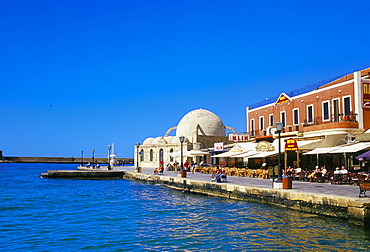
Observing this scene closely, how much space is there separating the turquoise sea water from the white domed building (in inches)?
1093

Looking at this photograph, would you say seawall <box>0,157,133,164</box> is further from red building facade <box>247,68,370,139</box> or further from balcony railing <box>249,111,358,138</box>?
balcony railing <box>249,111,358,138</box>

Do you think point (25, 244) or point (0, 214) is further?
point (0, 214)

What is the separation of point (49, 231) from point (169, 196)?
387 inches

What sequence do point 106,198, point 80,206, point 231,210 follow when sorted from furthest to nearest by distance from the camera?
point 106,198
point 80,206
point 231,210

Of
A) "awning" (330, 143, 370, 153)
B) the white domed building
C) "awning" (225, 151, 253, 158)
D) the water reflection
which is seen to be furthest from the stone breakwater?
the white domed building

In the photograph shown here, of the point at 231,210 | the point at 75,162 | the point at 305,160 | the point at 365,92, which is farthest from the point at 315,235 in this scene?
the point at 75,162

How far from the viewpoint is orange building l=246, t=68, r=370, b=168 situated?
23453 mm

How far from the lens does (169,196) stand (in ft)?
70.4

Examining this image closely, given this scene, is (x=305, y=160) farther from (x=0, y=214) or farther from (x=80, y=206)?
(x=0, y=214)

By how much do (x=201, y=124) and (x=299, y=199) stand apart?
36185 mm

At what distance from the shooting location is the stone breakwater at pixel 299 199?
11719 mm

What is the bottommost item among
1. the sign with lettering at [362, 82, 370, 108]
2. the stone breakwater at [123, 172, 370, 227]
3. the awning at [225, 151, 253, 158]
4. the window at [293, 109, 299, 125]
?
the stone breakwater at [123, 172, 370, 227]

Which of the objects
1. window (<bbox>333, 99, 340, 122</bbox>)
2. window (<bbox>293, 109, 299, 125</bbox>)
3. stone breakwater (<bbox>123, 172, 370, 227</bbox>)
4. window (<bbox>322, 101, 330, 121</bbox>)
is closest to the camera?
stone breakwater (<bbox>123, 172, 370, 227</bbox>)

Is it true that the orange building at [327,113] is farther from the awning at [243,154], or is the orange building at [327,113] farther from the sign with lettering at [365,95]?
the awning at [243,154]
